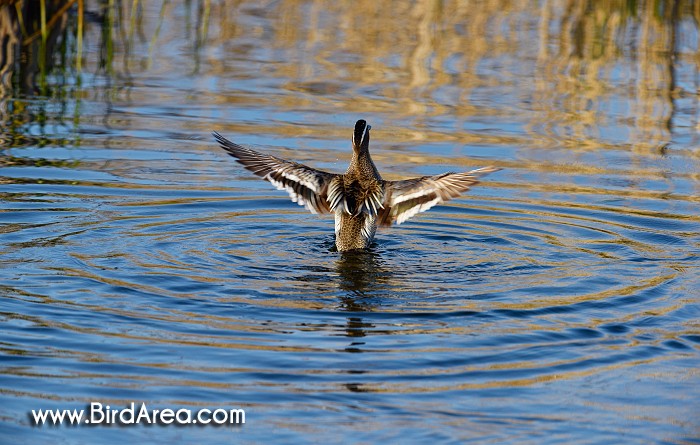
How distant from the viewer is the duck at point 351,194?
8500mm

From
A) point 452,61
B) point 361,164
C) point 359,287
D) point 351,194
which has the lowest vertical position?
point 359,287

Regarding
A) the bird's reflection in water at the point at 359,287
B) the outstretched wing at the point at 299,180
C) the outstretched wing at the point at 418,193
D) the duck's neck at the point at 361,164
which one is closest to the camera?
the bird's reflection in water at the point at 359,287

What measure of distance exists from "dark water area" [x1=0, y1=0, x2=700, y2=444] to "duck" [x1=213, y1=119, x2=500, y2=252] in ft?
0.97

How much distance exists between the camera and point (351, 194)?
28.2 feet

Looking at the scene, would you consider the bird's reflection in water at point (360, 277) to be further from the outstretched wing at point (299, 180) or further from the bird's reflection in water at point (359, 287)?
the outstretched wing at point (299, 180)

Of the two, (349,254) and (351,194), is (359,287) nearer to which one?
(349,254)

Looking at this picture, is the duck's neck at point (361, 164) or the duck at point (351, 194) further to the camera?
the duck's neck at point (361, 164)

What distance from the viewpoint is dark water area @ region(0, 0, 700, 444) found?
5.45 meters

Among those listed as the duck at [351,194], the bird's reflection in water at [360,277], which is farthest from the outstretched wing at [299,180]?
the bird's reflection in water at [360,277]

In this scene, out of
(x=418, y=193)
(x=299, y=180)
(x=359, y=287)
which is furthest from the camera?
(x=299, y=180)

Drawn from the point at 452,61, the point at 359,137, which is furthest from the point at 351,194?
the point at 452,61

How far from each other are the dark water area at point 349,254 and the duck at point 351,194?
0.30 metres

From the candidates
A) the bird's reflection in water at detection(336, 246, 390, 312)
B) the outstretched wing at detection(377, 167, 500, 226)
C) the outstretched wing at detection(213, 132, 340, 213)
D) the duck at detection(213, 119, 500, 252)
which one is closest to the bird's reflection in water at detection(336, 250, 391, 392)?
the bird's reflection in water at detection(336, 246, 390, 312)

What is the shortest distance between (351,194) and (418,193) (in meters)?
0.53
